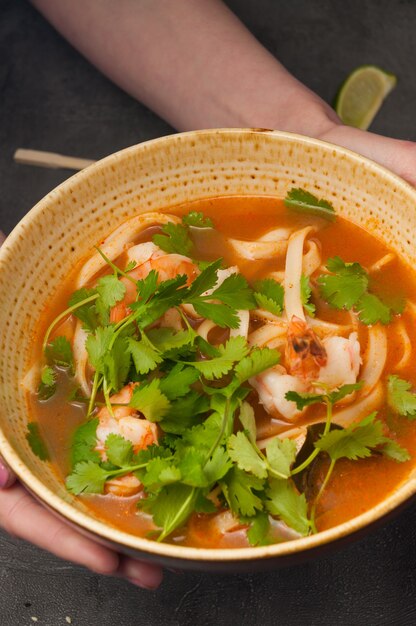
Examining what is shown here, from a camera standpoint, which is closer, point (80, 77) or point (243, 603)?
point (243, 603)

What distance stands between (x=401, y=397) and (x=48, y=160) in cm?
253

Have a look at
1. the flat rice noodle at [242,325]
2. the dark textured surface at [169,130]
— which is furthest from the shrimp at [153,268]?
the dark textured surface at [169,130]

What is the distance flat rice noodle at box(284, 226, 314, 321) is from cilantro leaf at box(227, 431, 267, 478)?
1.81ft

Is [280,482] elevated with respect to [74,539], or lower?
elevated

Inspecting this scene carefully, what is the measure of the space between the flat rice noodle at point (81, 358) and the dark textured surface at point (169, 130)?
0.91 meters

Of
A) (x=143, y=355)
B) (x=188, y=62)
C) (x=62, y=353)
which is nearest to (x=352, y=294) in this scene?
(x=143, y=355)

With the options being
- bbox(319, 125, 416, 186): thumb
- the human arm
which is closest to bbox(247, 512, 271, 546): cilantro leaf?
A: bbox(319, 125, 416, 186): thumb

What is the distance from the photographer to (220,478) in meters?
2.29

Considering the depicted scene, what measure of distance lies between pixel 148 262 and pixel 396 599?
1566 mm

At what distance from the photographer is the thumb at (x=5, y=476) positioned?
8.49 ft

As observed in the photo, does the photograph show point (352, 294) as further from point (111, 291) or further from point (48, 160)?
point (48, 160)

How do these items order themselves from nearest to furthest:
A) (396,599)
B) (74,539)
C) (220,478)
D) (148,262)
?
(220,478)
(74,539)
(148,262)
(396,599)

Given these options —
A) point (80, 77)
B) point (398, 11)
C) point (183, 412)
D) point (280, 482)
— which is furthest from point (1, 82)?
point (280, 482)

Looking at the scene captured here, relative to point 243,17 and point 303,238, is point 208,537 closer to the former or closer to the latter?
point 303,238
